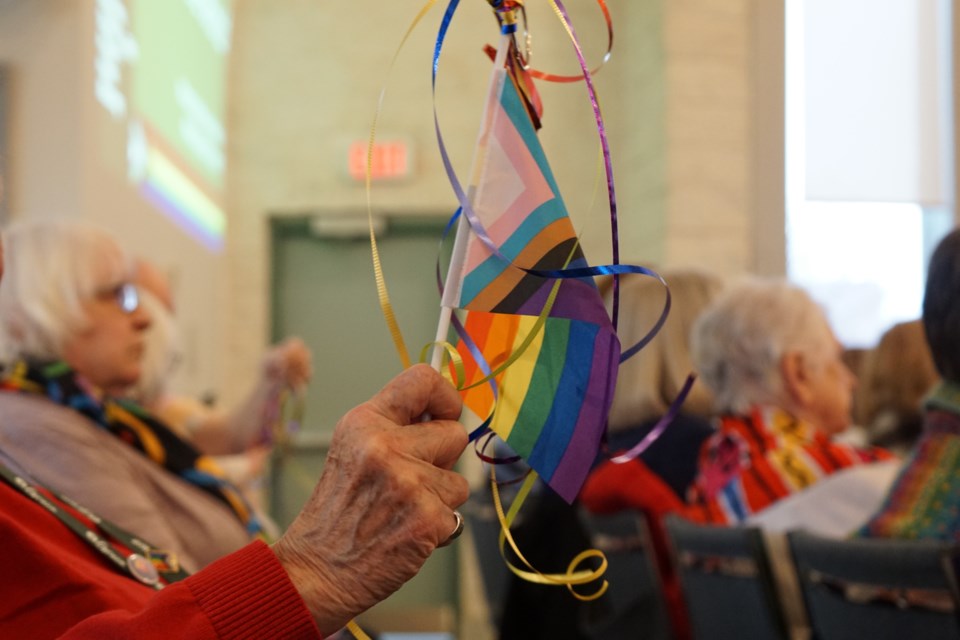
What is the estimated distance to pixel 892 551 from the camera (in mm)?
1406

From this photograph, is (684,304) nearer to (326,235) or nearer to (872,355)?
(872,355)

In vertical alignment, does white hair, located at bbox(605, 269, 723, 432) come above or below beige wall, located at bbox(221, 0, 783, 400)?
below

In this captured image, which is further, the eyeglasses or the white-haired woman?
the eyeglasses

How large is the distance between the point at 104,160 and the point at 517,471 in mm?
2003

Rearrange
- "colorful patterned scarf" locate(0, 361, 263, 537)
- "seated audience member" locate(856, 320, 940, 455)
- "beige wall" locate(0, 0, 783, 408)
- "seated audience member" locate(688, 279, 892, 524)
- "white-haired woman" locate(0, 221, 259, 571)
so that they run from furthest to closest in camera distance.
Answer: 1. "beige wall" locate(0, 0, 783, 408)
2. "seated audience member" locate(856, 320, 940, 455)
3. "seated audience member" locate(688, 279, 892, 524)
4. "colorful patterned scarf" locate(0, 361, 263, 537)
5. "white-haired woman" locate(0, 221, 259, 571)

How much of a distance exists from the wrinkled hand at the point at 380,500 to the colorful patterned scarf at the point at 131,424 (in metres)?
1.17

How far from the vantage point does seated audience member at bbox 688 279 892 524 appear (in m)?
2.29

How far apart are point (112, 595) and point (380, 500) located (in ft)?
1.31

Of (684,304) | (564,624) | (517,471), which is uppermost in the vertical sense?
(684,304)

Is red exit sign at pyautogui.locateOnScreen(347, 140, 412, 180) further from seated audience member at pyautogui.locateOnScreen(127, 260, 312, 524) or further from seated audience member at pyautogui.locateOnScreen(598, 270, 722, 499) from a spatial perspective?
seated audience member at pyautogui.locateOnScreen(598, 270, 722, 499)

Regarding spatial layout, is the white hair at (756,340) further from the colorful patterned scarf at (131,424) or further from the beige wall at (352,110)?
the beige wall at (352,110)

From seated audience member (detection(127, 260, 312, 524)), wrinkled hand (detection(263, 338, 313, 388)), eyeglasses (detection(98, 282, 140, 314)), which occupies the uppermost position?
eyeglasses (detection(98, 282, 140, 314))

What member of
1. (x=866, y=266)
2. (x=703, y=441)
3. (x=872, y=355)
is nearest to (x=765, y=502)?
(x=703, y=441)

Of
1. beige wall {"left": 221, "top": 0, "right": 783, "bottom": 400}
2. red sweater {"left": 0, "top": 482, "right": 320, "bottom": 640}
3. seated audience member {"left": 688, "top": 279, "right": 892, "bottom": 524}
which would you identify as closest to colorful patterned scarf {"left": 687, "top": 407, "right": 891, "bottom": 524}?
seated audience member {"left": 688, "top": 279, "right": 892, "bottom": 524}
